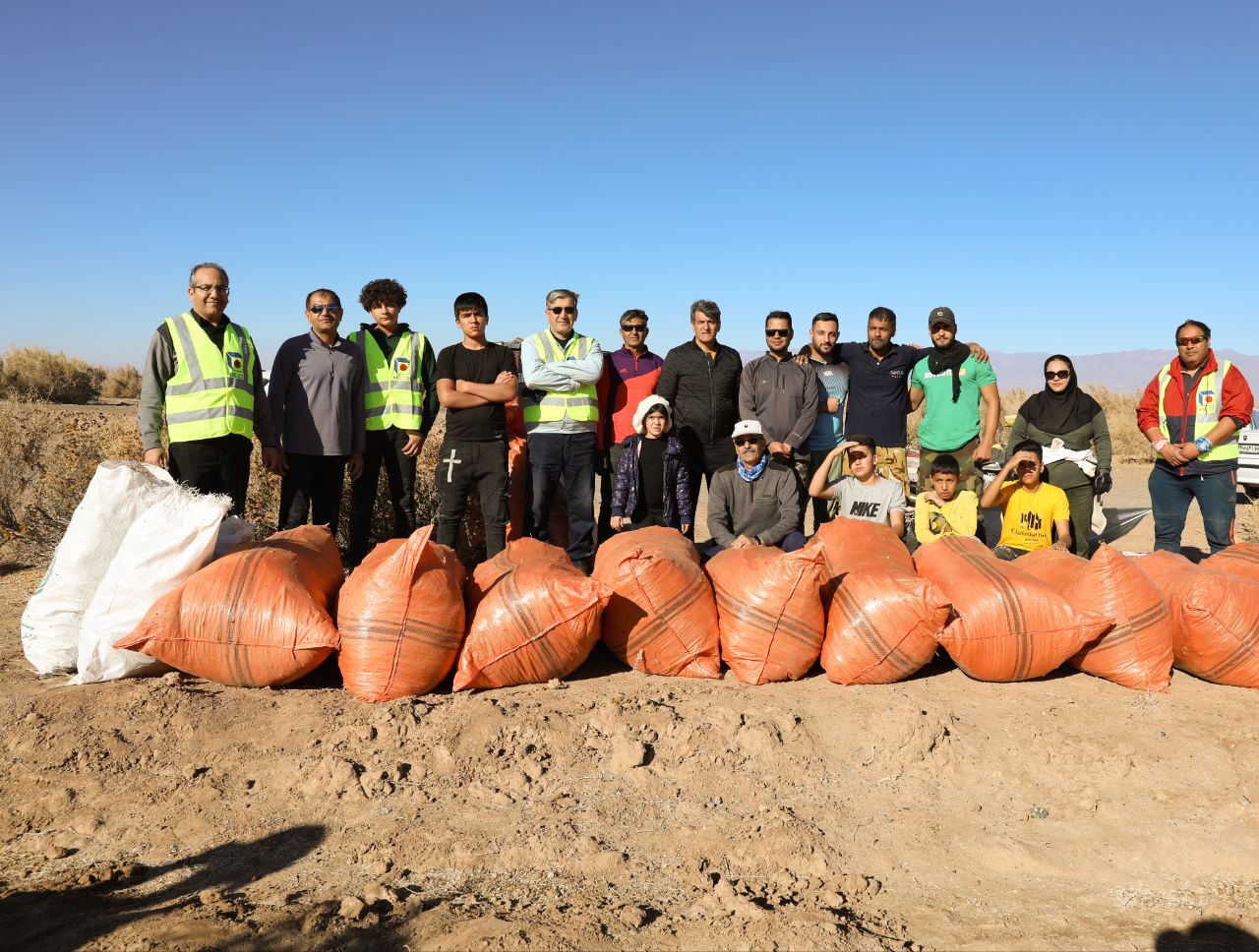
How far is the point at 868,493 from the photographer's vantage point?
5.21 meters

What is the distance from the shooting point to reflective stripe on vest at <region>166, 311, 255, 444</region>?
4.53 metres

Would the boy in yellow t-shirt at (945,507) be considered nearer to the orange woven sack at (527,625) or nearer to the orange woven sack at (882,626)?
the orange woven sack at (882,626)

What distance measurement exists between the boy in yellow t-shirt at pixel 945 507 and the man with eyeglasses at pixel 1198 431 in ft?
3.88

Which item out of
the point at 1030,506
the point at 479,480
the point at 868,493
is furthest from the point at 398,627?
the point at 1030,506

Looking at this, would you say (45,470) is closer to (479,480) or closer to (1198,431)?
(479,480)

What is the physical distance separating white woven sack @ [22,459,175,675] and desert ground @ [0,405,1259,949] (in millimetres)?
164

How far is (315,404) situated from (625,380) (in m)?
1.86

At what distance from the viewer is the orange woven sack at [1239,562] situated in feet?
14.1

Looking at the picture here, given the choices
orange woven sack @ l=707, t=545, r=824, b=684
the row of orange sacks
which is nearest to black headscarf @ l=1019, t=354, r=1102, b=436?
the row of orange sacks

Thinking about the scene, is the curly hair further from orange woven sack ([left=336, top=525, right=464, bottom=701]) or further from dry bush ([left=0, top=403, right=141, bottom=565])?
dry bush ([left=0, top=403, right=141, bottom=565])

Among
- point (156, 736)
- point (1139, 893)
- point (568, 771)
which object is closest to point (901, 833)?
point (1139, 893)

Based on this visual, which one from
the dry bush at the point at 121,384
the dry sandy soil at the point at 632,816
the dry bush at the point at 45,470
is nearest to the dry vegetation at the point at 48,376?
the dry bush at the point at 121,384

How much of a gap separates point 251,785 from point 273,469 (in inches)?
89.7

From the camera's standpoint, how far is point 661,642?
13.1 feet
